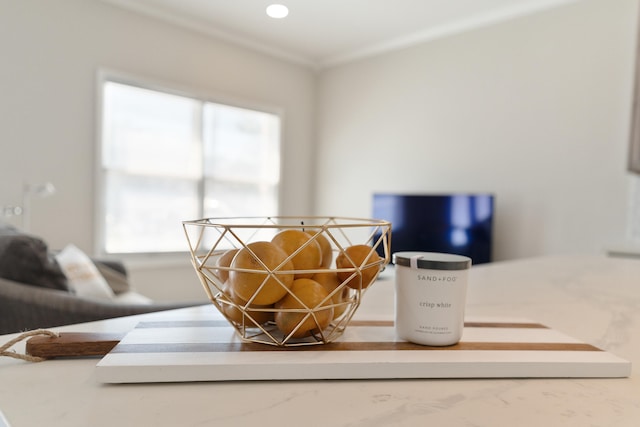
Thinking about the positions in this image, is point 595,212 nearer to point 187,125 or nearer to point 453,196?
point 453,196

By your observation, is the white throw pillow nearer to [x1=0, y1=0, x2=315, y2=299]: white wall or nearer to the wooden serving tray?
[x1=0, y1=0, x2=315, y2=299]: white wall

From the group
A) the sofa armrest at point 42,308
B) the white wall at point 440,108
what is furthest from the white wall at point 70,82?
the sofa armrest at point 42,308

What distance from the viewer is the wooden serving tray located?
0.45 meters

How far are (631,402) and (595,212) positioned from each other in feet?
9.94

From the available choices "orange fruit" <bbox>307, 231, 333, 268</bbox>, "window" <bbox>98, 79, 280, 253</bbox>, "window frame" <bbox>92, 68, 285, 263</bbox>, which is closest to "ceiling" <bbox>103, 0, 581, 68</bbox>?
"window frame" <bbox>92, 68, 285, 263</bbox>

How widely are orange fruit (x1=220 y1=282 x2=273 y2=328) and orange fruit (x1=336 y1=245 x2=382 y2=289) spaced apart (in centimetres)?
10

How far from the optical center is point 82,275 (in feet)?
7.82

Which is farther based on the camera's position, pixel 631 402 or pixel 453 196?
pixel 453 196

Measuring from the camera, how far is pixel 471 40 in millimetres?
3691

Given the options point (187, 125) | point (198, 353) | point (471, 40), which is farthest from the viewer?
point (187, 125)

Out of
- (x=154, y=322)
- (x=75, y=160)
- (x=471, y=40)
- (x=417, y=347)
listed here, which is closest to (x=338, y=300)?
(x=417, y=347)

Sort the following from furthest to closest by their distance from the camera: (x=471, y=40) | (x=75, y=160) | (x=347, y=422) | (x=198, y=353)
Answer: (x=471, y=40) < (x=75, y=160) < (x=198, y=353) < (x=347, y=422)

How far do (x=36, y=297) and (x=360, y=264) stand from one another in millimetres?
1087

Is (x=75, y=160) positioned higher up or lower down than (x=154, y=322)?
higher up
